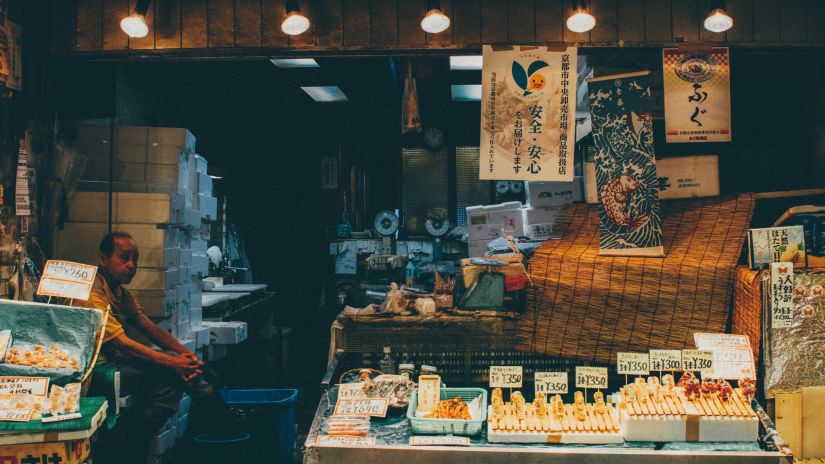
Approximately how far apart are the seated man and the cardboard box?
4531 millimetres

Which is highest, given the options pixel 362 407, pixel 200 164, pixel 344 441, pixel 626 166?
pixel 200 164

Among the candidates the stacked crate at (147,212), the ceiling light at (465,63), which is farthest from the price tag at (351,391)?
the ceiling light at (465,63)

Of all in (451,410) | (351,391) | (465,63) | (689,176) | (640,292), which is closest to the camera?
(451,410)

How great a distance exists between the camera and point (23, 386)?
409cm

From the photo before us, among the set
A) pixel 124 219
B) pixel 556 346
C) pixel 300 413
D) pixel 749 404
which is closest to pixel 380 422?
pixel 556 346

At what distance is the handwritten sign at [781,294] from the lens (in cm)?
478

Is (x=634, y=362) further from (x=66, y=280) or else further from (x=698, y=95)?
(x=66, y=280)

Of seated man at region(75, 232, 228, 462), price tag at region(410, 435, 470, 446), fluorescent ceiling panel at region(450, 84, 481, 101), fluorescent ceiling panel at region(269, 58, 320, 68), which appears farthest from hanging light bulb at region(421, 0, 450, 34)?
fluorescent ceiling panel at region(450, 84, 481, 101)

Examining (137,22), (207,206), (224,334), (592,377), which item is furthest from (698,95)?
(224,334)

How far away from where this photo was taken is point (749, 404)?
447 centimetres

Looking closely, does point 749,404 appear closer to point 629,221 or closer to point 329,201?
point 629,221

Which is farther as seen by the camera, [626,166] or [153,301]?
[153,301]

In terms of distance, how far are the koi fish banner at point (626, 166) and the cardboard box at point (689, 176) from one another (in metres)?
0.59

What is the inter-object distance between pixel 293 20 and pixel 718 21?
130 inches
